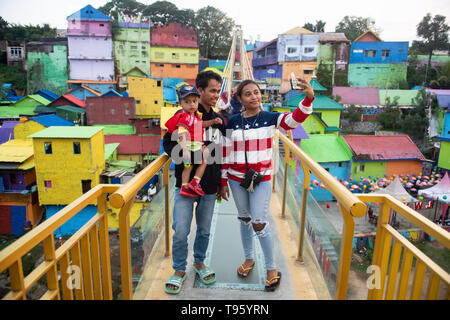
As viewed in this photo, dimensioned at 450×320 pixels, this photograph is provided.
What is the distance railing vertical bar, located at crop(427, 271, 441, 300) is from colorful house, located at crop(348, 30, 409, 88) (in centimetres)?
3235

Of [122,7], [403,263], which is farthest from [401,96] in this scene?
[122,7]

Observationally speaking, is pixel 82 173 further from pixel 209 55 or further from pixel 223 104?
pixel 209 55

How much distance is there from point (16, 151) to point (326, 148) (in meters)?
17.2

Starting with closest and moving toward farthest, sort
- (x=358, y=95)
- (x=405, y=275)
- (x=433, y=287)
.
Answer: (x=433, y=287) < (x=405, y=275) < (x=358, y=95)

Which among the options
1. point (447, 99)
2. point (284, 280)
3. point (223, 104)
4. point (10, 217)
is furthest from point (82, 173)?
point (447, 99)

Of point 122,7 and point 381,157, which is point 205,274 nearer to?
point 381,157

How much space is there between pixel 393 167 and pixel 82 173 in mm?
17223

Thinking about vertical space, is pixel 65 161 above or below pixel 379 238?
below

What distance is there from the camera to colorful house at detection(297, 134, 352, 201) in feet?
57.8

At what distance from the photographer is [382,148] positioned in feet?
59.8

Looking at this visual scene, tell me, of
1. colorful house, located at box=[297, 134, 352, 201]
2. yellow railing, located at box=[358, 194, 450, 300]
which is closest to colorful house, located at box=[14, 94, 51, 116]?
colorful house, located at box=[297, 134, 352, 201]

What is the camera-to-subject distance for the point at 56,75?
101 ft

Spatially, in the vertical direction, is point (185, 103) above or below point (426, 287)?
above

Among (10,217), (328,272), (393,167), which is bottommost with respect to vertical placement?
(10,217)
